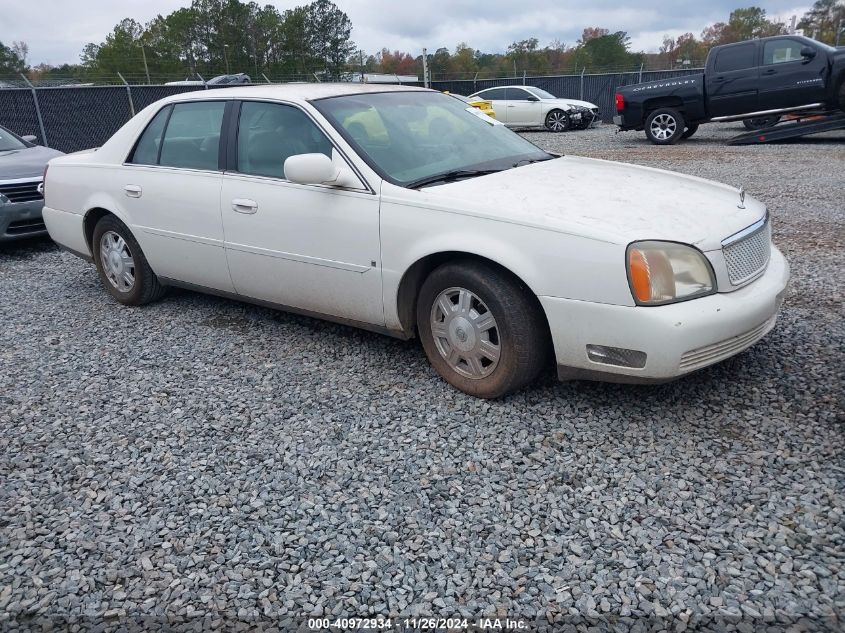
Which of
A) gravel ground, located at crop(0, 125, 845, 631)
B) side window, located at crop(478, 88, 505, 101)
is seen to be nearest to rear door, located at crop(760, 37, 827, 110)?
side window, located at crop(478, 88, 505, 101)

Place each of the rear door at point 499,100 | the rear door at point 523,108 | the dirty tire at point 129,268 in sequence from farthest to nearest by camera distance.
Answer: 1. the rear door at point 499,100
2. the rear door at point 523,108
3. the dirty tire at point 129,268

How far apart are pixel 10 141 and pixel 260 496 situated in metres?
7.80

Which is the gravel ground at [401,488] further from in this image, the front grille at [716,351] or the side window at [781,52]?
the side window at [781,52]

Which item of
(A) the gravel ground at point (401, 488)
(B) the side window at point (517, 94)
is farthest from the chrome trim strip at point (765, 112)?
(A) the gravel ground at point (401, 488)

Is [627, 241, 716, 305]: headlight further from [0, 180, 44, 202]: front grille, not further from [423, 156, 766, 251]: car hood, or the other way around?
[0, 180, 44, 202]: front grille

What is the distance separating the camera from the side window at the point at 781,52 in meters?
13.5

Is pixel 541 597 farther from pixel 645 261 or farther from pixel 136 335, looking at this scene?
pixel 136 335

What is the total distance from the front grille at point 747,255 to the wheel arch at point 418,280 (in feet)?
2.88

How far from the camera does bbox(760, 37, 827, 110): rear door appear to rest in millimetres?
13375

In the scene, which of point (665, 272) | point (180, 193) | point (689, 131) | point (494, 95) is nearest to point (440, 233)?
point (665, 272)

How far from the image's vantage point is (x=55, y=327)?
16.8 ft

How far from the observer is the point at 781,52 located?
1364cm

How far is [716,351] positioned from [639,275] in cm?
53


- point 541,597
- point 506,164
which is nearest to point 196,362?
point 506,164
